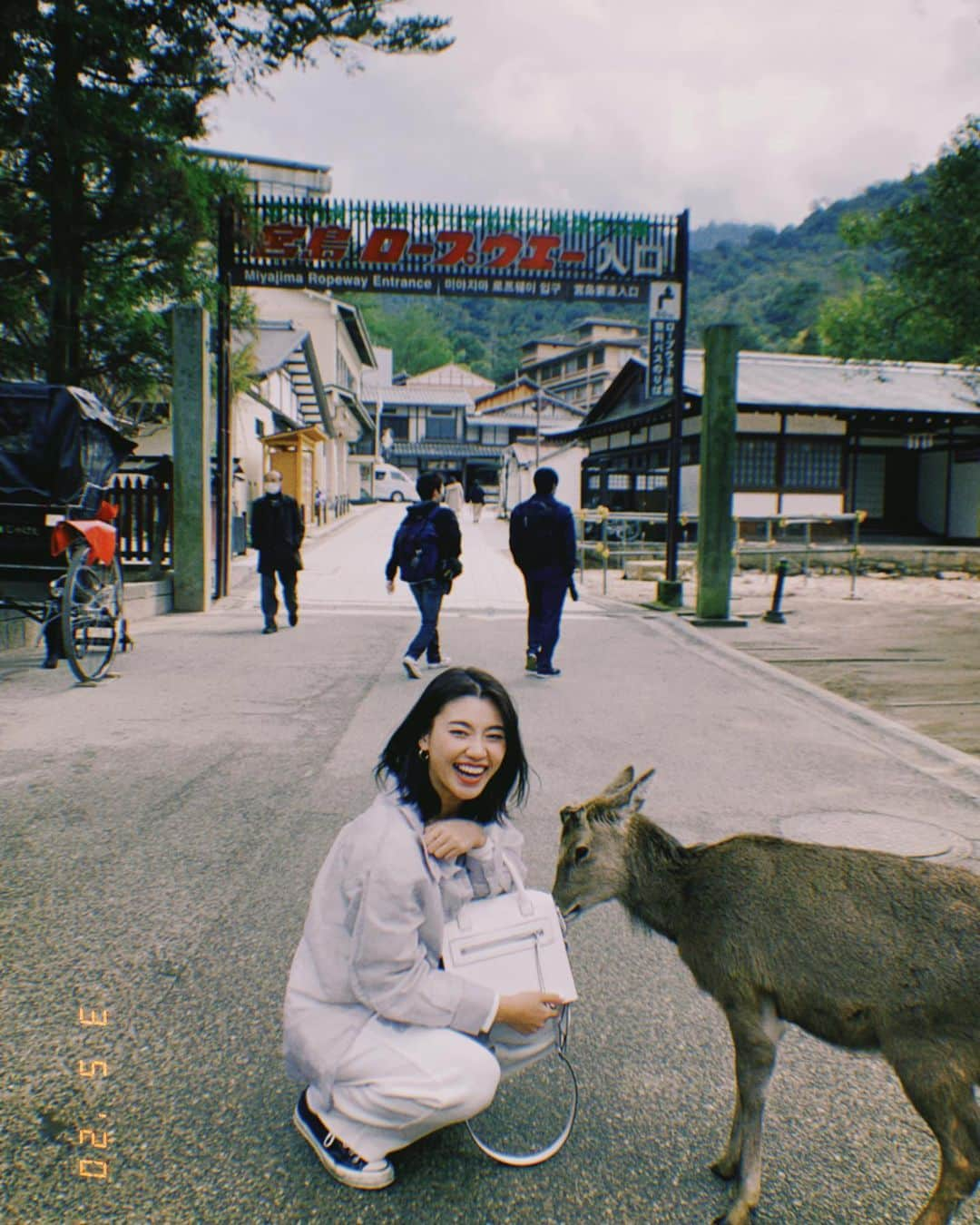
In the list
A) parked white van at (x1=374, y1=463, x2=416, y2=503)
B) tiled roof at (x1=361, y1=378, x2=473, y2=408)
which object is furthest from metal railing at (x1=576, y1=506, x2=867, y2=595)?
tiled roof at (x1=361, y1=378, x2=473, y2=408)

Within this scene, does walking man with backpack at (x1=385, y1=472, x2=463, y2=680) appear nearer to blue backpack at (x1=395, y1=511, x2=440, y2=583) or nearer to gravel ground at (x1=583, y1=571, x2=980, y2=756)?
blue backpack at (x1=395, y1=511, x2=440, y2=583)

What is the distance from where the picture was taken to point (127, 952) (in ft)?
11.8

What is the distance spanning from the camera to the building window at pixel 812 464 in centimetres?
2639

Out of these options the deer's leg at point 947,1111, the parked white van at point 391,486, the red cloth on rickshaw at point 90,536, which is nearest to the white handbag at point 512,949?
the deer's leg at point 947,1111

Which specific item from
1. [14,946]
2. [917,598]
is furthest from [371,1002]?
[917,598]

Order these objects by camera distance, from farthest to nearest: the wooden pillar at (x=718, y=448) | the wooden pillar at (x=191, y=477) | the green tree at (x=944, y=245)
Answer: the wooden pillar at (x=191, y=477), the wooden pillar at (x=718, y=448), the green tree at (x=944, y=245)

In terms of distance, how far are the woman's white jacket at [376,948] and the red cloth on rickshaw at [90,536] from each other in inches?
275

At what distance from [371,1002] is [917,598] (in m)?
16.8

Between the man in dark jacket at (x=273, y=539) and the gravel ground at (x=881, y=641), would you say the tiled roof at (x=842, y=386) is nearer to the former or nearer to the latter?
the gravel ground at (x=881, y=641)

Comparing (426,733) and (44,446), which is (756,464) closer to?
(44,446)

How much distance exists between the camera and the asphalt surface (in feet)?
7.95

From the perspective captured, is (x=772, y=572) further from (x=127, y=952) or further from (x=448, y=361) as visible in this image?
(x=448, y=361)

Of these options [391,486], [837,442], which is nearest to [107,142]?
[837,442]

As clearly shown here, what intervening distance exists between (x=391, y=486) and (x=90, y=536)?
49.4 m
